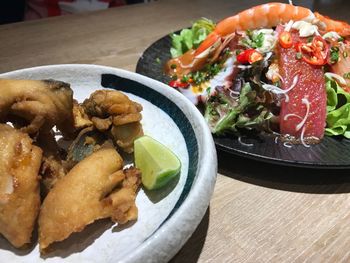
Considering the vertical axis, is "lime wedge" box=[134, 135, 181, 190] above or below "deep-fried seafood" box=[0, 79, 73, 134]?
below

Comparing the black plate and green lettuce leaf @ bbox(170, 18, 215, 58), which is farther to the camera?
green lettuce leaf @ bbox(170, 18, 215, 58)

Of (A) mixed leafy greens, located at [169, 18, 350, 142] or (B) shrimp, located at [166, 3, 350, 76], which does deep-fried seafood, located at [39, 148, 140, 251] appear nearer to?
(A) mixed leafy greens, located at [169, 18, 350, 142]

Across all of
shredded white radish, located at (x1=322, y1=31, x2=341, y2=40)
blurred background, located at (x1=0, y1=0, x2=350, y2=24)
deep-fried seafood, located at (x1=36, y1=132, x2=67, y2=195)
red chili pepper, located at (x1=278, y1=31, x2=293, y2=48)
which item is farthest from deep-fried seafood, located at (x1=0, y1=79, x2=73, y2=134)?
blurred background, located at (x1=0, y1=0, x2=350, y2=24)

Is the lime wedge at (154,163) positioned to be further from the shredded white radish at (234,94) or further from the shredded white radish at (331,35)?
the shredded white radish at (331,35)

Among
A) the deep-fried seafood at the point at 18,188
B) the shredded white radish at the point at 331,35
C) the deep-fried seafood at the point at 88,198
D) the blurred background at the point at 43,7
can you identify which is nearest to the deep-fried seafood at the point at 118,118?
the deep-fried seafood at the point at 88,198

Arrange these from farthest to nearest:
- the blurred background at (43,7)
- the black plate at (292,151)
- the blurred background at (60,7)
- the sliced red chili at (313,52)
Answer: the blurred background at (43,7), the blurred background at (60,7), the sliced red chili at (313,52), the black plate at (292,151)

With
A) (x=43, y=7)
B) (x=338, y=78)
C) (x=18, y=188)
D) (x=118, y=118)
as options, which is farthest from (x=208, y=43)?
(x=43, y=7)
